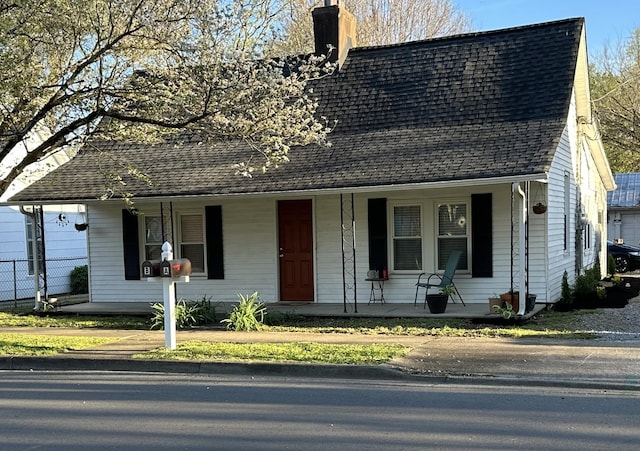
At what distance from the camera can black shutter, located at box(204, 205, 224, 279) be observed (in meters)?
14.5

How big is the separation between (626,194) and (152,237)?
22811 millimetres

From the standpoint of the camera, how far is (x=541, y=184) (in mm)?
12609

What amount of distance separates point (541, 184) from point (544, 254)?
4.45 ft

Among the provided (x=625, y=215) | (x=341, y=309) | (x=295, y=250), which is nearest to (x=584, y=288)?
(x=341, y=309)

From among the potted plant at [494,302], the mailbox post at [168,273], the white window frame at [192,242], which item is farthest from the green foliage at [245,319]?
the potted plant at [494,302]

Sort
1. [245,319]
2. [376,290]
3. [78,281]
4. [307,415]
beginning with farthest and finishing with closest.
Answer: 1. [78,281]
2. [376,290]
3. [245,319]
4. [307,415]

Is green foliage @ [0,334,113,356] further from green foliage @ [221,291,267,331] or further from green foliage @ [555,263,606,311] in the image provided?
green foliage @ [555,263,606,311]

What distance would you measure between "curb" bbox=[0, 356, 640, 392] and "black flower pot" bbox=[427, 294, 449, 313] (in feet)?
14.0

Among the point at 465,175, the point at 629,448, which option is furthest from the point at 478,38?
the point at 629,448

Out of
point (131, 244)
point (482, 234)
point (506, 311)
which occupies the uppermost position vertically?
point (482, 234)

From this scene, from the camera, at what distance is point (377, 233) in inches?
528

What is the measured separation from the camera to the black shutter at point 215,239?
14.5m

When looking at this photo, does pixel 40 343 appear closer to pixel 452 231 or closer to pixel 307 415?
pixel 307 415

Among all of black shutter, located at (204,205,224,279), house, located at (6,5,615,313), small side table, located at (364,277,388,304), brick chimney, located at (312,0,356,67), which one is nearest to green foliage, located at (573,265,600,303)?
house, located at (6,5,615,313)
